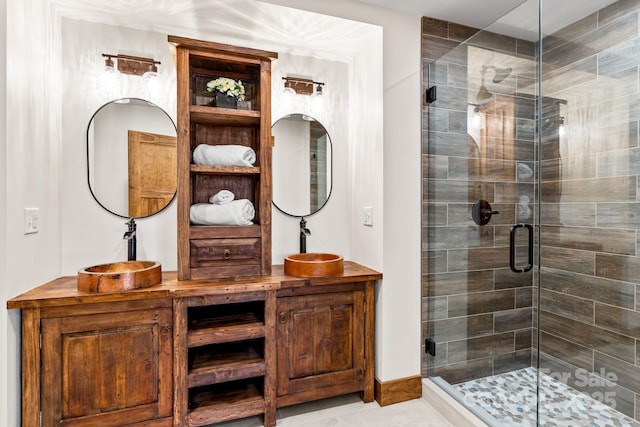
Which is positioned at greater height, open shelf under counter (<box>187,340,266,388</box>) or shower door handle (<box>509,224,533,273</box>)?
shower door handle (<box>509,224,533,273</box>)

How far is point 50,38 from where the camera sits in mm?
1873

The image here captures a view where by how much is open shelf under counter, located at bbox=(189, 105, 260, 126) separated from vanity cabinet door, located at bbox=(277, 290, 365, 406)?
1.07 metres

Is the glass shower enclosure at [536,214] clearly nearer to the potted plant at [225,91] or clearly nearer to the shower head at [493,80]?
the shower head at [493,80]

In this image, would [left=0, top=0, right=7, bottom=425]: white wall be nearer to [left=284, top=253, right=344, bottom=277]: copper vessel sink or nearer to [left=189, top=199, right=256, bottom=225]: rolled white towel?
[left=189, top=199, right=256, bottom=225]: rolled white towel

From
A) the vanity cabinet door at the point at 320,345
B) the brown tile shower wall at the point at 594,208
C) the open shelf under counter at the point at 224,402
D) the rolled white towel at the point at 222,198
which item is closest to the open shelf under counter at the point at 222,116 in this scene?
the rolled white towel at the point at 222,198

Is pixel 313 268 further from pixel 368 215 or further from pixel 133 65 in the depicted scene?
pixel 133 65

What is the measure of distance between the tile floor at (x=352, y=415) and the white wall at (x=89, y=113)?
4.03 feet

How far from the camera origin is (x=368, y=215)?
7.45ft

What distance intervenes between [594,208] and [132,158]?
2820 mm

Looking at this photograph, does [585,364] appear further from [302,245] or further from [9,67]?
[9,67]

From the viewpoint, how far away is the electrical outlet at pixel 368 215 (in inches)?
88.3

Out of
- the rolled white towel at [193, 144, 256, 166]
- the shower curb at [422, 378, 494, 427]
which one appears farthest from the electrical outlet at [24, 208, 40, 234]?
the shower curb at [422, 378, 494, 427]

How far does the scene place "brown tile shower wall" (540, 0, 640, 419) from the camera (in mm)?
1943

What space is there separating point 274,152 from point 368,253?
944mm
